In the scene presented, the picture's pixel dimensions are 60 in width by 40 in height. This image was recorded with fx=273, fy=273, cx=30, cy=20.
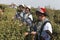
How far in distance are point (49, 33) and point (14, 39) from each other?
6.22 feet

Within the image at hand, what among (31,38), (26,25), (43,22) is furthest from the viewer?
(26,25)

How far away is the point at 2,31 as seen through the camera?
8227mm

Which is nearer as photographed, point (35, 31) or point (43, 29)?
point (43, 29)

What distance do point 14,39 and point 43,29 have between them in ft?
6.10

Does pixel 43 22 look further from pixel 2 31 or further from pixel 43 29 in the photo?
pixel 2 31

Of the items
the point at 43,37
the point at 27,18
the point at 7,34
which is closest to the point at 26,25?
the point at 27,18

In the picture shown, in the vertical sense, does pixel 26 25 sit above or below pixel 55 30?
above

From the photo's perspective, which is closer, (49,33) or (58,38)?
(49,33)

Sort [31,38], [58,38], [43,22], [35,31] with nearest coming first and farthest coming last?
[43,22] < [35,31] < [31,38] < [58,38]

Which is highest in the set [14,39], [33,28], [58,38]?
[33,28]

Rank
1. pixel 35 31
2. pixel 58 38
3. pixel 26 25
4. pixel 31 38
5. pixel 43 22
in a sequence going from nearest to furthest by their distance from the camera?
1. pixel 43 22
2. pixel 35 31
3. pixel 31 38
4. pixel 26 25
5. pixel 58 38

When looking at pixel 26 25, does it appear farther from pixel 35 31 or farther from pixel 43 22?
pixel 43 22

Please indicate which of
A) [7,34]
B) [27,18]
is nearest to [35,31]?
[7,34]

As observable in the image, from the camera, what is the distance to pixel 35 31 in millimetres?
7320
